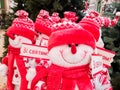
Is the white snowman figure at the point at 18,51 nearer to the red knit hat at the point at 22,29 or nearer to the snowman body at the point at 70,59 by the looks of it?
the red knit hat at the point at 22,29

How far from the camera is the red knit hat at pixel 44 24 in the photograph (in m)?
1.76

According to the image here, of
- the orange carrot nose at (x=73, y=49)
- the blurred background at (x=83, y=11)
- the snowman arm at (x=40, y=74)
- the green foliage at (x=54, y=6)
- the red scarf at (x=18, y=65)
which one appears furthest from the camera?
the green foliage at (x=54, y=6)

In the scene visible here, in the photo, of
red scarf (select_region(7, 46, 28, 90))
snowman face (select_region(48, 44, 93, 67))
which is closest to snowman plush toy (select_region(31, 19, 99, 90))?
snowman face (select_region(48, 44, 93, 67))

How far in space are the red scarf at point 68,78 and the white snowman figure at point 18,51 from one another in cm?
44

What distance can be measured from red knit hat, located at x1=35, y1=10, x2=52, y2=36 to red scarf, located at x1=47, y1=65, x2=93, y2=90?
1.67 ft

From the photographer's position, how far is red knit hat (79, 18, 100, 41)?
140cm

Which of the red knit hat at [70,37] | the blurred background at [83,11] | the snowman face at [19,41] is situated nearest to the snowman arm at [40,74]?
the red knit hat at [70,37]

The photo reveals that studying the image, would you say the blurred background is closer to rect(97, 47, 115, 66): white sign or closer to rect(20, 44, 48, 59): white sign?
rect(97, 47, 115, 66): white sign

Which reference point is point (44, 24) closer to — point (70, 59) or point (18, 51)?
point (18, 51)

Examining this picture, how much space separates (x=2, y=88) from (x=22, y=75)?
917mm

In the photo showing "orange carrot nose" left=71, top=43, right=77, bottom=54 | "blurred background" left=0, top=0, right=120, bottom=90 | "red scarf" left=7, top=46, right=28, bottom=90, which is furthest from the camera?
"blurred background" left=0, top=0, right=120, bottom=90

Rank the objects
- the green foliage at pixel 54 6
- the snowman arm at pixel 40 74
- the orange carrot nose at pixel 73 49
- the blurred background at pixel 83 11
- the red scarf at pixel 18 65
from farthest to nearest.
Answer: the green foliage at pixel 54 6 < the blurred background at pixel 83 11 < the red scarf at pixel 18 65 < the snowman arm at pixel 40 74 < the orange carrot nose at pixel 73 49

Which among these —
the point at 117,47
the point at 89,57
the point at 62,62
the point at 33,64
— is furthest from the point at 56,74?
the point at 117,47

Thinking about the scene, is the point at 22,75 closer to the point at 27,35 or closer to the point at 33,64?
the point at 33,64
